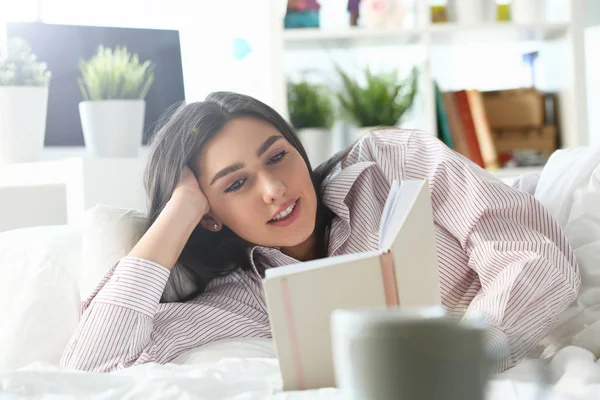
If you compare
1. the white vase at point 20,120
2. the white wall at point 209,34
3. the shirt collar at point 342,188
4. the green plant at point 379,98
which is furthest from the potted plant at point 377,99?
the shirt collar at point 342,188

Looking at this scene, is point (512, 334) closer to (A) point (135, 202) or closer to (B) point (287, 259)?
(B) point (287, 259)

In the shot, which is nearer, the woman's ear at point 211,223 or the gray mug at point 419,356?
the gray mug at point 419,356

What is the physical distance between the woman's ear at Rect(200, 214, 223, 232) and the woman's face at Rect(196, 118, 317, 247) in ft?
0.17

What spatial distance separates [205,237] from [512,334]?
0.73 metres

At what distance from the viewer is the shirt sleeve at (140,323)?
4.67 ft

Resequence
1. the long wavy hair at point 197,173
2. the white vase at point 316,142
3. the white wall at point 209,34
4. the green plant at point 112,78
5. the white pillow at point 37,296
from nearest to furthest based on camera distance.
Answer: the long wavy hair at point 197,173 → the white pillow at point 37,296 → the green plant at point 112,78 → the white vase at point 316,142 → the white wall at point 209,34

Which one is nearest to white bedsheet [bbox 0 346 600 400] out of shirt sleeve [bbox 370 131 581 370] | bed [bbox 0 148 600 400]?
bed [bbox 0 148 600 400]

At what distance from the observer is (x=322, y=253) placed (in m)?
1.64

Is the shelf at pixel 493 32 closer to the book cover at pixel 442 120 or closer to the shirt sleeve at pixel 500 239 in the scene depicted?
the book cover at pixel 442 120

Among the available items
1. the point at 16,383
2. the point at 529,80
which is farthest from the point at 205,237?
the point at 529,80

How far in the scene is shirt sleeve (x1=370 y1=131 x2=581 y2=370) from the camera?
3.98ft

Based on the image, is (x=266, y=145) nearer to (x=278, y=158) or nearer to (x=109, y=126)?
(x=278, y=158)

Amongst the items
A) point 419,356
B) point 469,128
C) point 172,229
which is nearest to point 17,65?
point 172,229

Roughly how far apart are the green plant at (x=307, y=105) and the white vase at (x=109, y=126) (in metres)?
0.56
